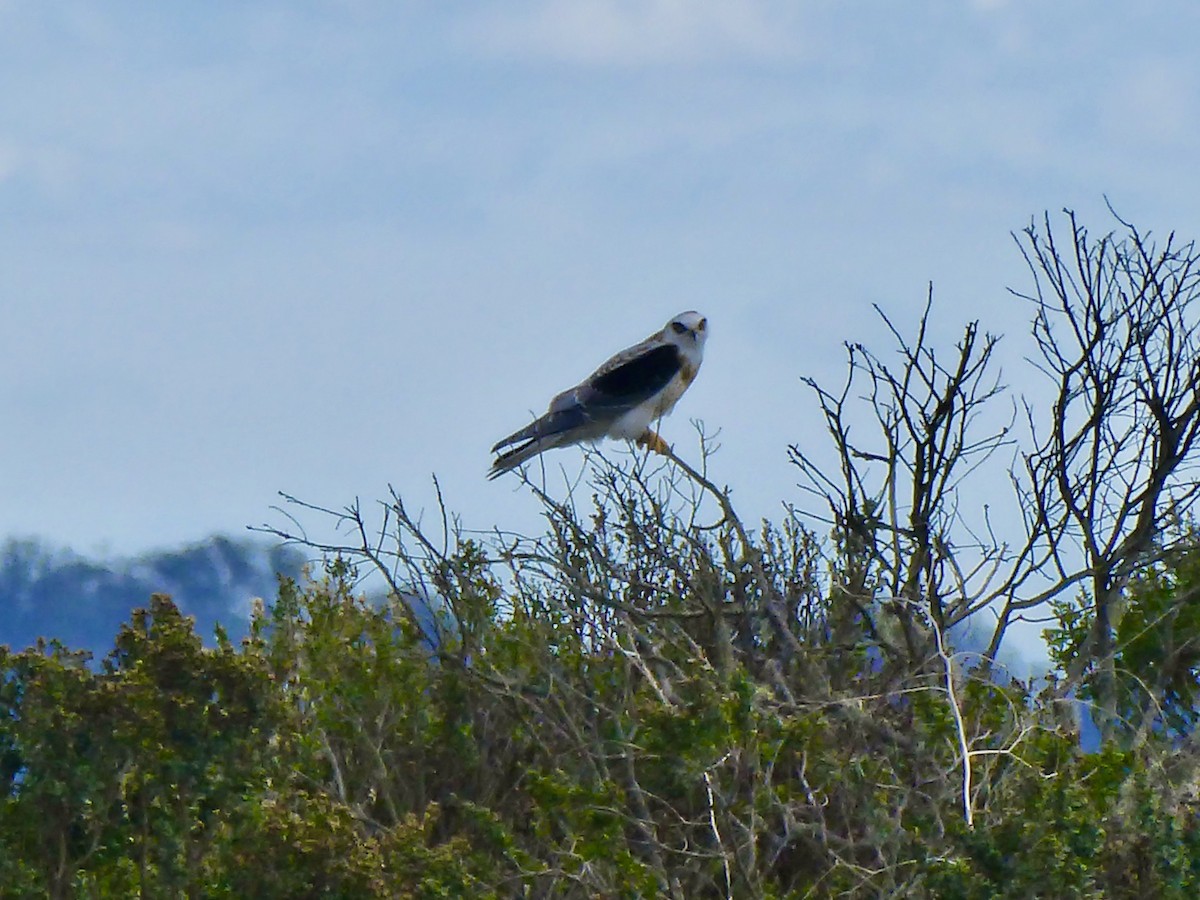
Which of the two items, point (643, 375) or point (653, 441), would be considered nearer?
point (653, 441)

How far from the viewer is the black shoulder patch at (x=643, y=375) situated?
12414 mm

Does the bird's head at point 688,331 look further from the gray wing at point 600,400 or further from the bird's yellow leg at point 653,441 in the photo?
the bird's yellow leg at point 653,441

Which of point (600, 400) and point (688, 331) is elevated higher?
point (688, 331)

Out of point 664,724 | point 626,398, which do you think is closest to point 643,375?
point 626,398

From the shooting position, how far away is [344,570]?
11469mm

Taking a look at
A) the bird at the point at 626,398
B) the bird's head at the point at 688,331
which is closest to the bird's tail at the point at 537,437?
the bird at the point at 626,398

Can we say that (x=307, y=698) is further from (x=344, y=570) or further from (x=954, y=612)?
(x=954, y=612)

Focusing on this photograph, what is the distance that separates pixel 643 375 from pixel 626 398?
0.36 metres

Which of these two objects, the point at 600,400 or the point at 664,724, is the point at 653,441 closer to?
the point at 600,400

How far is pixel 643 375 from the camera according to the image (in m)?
12.6

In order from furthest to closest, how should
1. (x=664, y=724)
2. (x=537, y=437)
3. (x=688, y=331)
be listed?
1. (x=688, y=331)
2. (x=537, y=437)
3. (x=664, y=724)

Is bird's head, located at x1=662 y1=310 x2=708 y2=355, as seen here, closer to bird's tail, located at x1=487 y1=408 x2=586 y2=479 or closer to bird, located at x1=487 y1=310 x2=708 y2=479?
bird, located at x1=487 y1=310 x2=708 y2=479

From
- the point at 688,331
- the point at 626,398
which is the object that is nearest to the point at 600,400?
the point at 626,398

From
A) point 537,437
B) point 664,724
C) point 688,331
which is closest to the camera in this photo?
point 664,724
